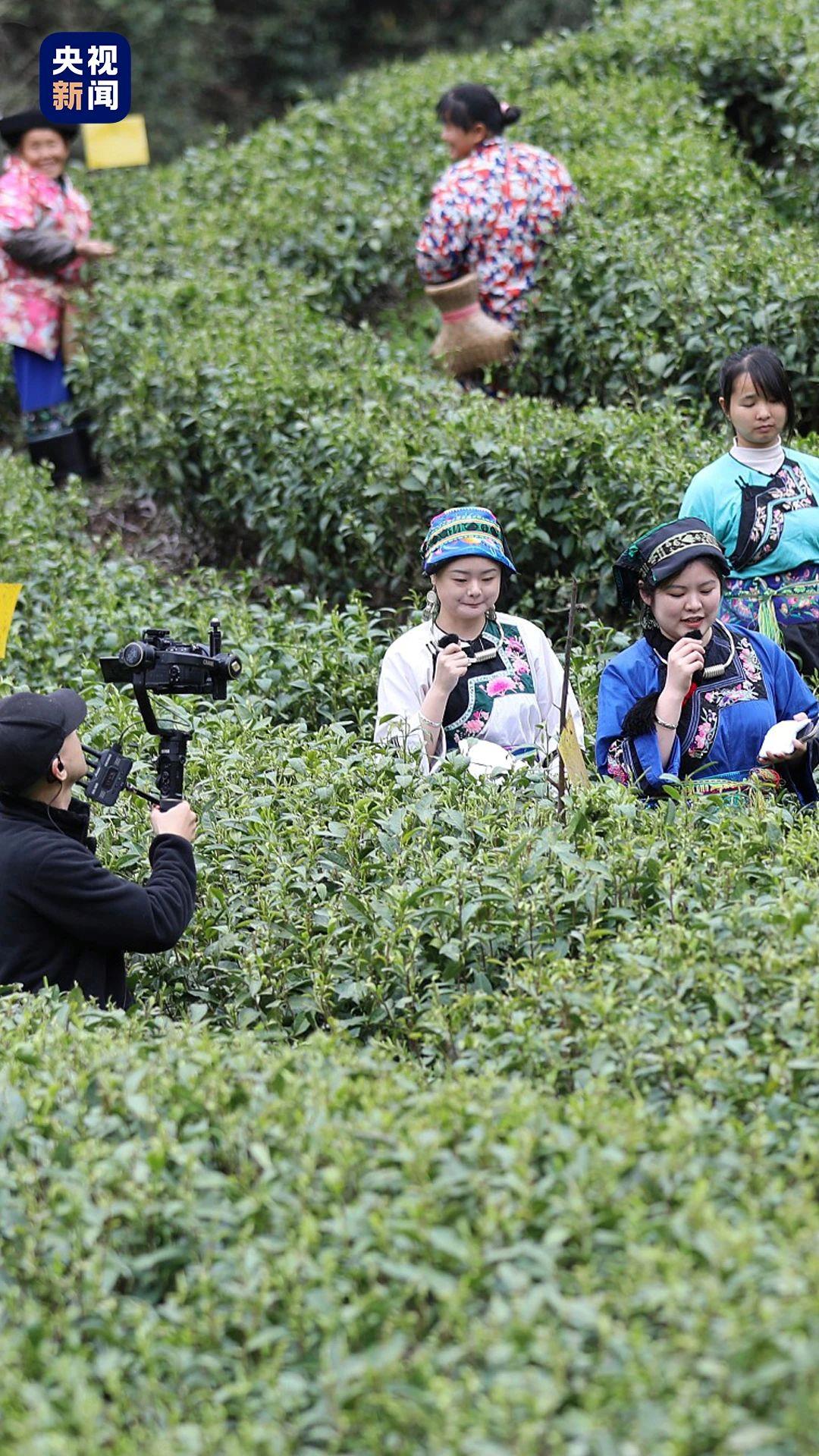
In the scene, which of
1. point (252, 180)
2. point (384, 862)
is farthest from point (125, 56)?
point (384, 862)

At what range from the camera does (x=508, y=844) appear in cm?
411

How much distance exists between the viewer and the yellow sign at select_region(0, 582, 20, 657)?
4930 millimetres

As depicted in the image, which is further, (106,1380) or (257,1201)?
(257,1201)

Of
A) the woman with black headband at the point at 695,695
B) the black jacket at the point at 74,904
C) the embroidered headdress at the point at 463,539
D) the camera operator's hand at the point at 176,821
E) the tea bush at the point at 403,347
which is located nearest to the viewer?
the black jacket at the point at 74,904

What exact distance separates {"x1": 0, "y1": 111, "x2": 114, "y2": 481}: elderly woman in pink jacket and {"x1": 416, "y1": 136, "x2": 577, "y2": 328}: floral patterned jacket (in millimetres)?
1888

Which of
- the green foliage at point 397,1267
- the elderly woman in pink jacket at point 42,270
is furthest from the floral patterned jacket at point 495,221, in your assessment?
the green foliage at point 397,1267

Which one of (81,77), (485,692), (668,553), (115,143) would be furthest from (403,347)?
(668,553)

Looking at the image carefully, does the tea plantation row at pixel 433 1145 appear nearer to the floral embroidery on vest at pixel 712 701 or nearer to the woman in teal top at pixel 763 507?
the floral embroidery on vest at pixel 712 701

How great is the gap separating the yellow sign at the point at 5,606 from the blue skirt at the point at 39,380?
12.5 feet

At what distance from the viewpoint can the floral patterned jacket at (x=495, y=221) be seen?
7.49 metres

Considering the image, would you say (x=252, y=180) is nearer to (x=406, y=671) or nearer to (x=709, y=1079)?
(x=406, y=671)

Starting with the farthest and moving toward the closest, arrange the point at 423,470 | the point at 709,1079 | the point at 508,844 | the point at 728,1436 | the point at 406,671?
the point at 423,470
the point at 406,671
the point at 508,844
the point at 709,1079
the point at 728,1436

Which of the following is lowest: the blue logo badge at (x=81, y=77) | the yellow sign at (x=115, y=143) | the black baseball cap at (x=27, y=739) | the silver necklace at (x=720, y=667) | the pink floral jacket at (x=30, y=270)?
the silver necklace at (x=720, y=667)

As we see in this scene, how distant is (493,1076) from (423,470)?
12.3ft
